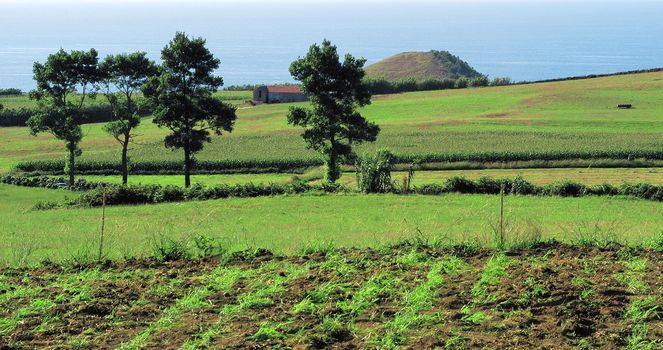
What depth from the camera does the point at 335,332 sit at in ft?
41.5

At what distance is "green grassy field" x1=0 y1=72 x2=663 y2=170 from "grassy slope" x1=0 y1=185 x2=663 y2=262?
26.5 metres

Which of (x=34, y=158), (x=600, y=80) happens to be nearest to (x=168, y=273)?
(x=34, y=158)

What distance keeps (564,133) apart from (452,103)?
26755mm

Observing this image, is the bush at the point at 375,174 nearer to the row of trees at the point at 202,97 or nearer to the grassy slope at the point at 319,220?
the grassy slope at the point at 319,220

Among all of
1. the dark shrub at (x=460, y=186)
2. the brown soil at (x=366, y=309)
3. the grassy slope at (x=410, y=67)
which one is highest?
the grassy slope at (x=410, y=67)

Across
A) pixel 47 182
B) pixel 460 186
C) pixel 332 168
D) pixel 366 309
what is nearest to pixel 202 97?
pixel 332 168

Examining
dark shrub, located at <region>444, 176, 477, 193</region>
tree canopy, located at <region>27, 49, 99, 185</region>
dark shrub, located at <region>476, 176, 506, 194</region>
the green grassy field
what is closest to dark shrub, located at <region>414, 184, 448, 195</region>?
dark shrub, located at <region>444, 176, 477, 193</region>

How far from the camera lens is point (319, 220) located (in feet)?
104

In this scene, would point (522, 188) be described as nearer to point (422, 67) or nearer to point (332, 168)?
point (332, 168)

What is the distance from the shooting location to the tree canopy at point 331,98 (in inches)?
1997

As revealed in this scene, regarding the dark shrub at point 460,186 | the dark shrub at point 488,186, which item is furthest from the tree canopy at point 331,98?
the dark shrub at point 488,186

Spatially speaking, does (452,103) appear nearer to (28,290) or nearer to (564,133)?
(564,133)

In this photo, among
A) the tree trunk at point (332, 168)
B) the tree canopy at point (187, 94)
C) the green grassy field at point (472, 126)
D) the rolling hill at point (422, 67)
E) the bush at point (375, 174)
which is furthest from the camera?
the rolling hill at point (422, 67)

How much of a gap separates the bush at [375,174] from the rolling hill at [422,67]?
118148 millimetres
